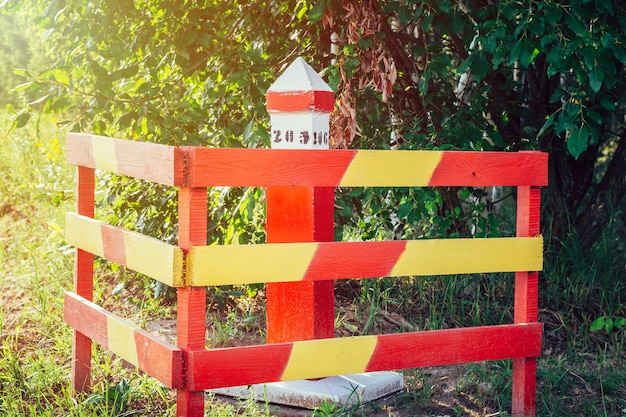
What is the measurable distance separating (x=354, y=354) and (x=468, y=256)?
0.67m

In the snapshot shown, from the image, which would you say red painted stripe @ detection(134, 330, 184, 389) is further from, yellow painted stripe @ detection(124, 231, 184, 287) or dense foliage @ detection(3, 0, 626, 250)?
dense foliage @ detection(3, 0, 626, 250)

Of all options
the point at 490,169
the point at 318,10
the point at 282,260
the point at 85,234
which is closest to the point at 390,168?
the point at 490,169

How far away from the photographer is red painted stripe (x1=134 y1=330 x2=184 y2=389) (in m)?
3.35

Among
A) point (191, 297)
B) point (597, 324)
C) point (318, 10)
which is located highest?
point (318, 10)

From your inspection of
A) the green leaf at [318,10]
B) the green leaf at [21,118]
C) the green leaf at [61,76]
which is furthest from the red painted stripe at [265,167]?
the green leaf at [21,118]

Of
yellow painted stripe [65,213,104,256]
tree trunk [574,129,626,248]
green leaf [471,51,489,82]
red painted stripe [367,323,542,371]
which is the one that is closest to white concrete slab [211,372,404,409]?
red painted stripe [367,323,542,371]

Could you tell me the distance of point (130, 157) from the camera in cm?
371

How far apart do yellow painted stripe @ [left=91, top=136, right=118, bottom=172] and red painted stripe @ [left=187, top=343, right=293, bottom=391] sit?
0.99m

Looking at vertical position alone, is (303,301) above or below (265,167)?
below

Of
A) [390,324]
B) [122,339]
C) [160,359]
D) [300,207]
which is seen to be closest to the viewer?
[160,359]

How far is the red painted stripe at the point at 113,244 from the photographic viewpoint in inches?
150

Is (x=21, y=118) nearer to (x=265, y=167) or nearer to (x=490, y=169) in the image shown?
(x=265, y=167)

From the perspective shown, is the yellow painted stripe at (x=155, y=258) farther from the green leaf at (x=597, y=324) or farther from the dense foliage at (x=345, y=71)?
the green leaf at (x=597, y=324)

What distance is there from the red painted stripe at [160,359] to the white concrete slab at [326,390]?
62 cm
